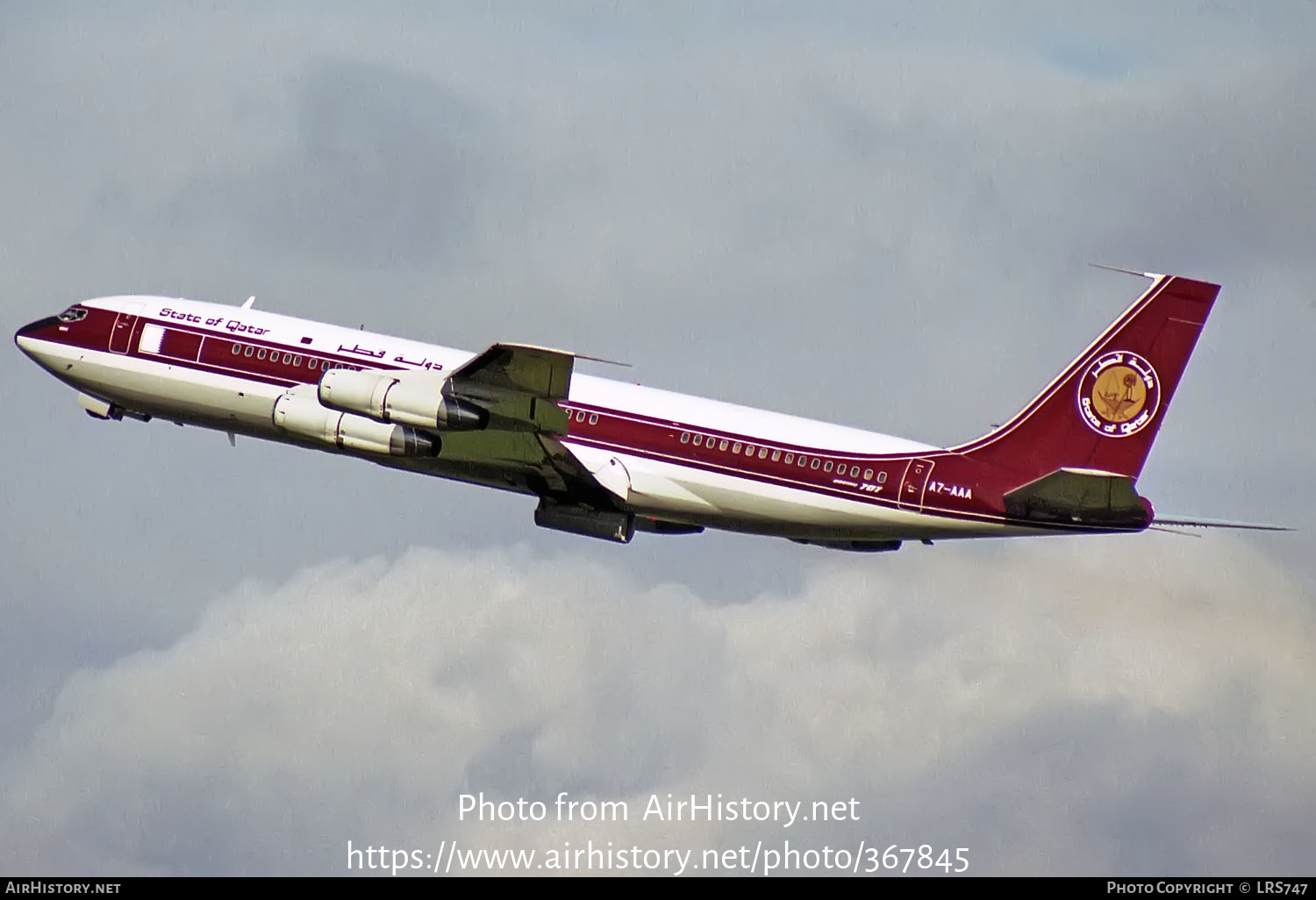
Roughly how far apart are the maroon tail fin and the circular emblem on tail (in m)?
0.02

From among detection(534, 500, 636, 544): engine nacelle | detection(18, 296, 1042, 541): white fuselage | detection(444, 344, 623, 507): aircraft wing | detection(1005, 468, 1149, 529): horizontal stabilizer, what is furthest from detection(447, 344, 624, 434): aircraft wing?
detection(1005, 468, 1149, 529): horizontal stabilizer

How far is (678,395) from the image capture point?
169 feet

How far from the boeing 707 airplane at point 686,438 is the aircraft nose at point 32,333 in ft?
18.3

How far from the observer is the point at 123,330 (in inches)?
2196

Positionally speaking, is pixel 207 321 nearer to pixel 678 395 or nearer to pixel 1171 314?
pixel 678 395

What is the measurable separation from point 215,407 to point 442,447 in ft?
24.0

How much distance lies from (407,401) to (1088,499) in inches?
677

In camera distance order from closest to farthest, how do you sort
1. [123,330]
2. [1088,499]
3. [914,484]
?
[1088,499] → [914,484] → [123,330]

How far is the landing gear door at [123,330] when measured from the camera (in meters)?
55.6

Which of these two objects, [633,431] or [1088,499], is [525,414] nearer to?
[633,431]

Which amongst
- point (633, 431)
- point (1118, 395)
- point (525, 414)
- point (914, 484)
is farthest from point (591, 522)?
point (1118, 395)

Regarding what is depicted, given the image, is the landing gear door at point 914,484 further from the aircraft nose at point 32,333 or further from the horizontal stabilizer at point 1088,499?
the aircraft nose at point 32,333
